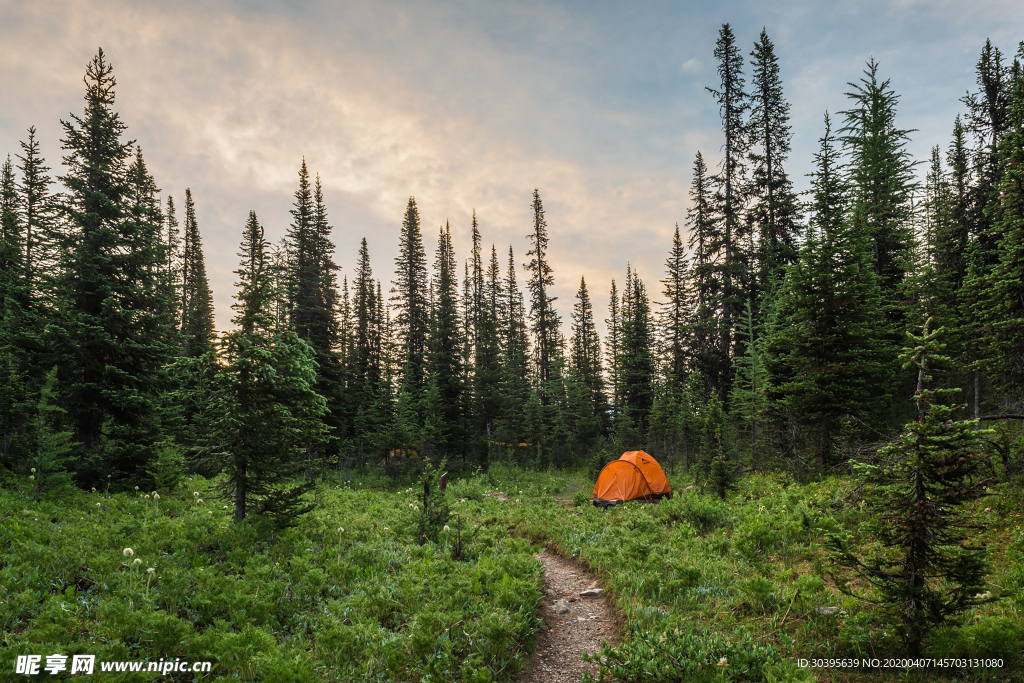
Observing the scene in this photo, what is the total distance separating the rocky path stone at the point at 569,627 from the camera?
577cm

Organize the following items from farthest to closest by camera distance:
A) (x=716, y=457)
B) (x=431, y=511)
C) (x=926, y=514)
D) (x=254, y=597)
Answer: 1. (x=716, y=457)
2. (x=431, y=511)
3. (x=254, y=597)
4. (x=926, y=514)

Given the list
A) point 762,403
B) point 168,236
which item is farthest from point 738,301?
point 168,236

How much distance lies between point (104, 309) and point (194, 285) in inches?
1370

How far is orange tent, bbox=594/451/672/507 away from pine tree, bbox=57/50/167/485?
16.4 metres

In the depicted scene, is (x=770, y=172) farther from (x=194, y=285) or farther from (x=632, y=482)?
(x=194, y=285)

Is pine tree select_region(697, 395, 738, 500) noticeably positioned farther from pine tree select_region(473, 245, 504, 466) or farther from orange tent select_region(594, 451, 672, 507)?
pine tree select_region(473, 245, 504, 466)

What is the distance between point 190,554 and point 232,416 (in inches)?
96.7

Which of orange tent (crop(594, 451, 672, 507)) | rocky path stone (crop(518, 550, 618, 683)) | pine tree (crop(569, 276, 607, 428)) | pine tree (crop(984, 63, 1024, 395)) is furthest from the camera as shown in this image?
pine tree (crop(569, 276, 607, 428))

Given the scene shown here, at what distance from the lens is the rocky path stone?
577 cm

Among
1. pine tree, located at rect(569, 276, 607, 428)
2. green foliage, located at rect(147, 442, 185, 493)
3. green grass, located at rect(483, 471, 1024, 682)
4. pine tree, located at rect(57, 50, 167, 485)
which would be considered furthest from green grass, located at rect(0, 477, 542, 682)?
pine tree, located at rect(569, 276, 607, 428)

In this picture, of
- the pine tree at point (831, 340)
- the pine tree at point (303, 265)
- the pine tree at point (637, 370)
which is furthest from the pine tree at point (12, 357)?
the pine tree at point (637, 370)

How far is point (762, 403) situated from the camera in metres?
18.1

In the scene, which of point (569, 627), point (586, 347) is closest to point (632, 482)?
point (569, 627)

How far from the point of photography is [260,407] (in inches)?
342
